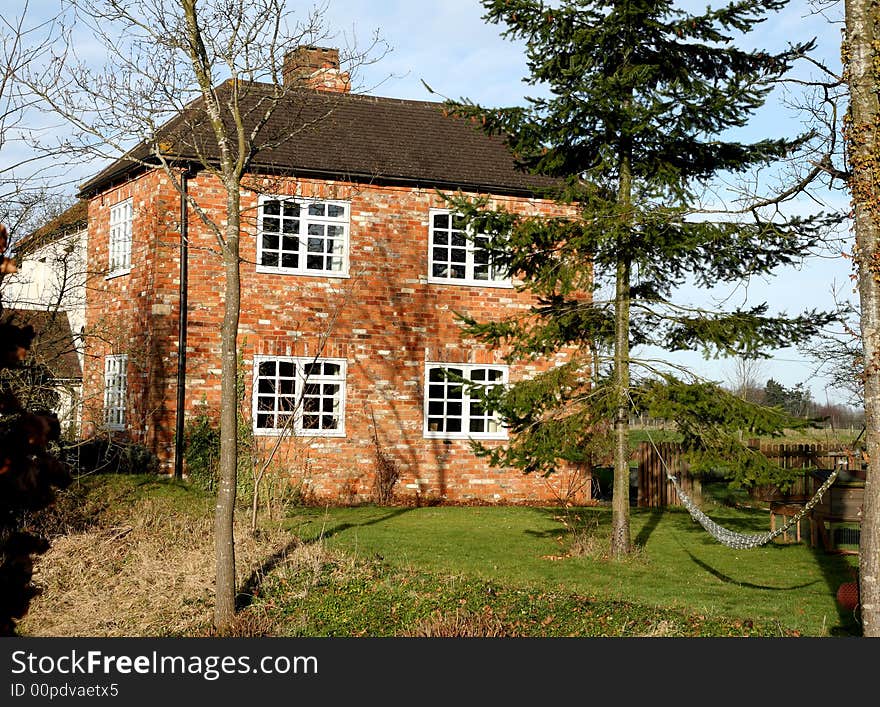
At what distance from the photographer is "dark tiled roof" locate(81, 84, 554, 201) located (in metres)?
19.0

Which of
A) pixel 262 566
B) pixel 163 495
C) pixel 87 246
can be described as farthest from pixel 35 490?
pixel 87 246

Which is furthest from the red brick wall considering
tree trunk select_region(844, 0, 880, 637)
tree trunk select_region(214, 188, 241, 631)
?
tree trunk select_region(844, 0, 880, 637)

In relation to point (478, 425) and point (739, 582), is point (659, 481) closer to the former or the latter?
point (478, 425)

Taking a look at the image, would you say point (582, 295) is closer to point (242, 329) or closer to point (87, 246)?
point (242, 329)

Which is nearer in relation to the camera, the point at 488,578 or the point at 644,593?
the point at 644,593

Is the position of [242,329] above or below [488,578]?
above

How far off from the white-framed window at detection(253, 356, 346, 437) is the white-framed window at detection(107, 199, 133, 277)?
400cm

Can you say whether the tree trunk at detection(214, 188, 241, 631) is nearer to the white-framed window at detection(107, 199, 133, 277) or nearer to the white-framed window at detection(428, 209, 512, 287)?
the white-framed window at detection(428, 209, 512, 287)

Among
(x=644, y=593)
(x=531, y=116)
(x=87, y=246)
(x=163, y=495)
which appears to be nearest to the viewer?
→ (x=644, y=593)

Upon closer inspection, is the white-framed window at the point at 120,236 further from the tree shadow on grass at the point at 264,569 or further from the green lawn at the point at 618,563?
the tree shadow on grass at the point at 264,569

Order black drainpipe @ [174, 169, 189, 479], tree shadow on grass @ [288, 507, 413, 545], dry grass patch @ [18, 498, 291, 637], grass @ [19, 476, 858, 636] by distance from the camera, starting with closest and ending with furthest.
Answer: grass @ [19, 476, 858, 636], dry grass patch @ [18, 498, 291, 637], tree shadow on grass @ [288, 507, 413, 545], black drainpipe @ [174, 169, 189, 479]

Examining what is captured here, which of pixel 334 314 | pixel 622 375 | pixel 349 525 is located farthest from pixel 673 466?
pixel 622 375

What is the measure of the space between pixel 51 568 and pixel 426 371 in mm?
9576

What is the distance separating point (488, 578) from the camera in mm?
11102
